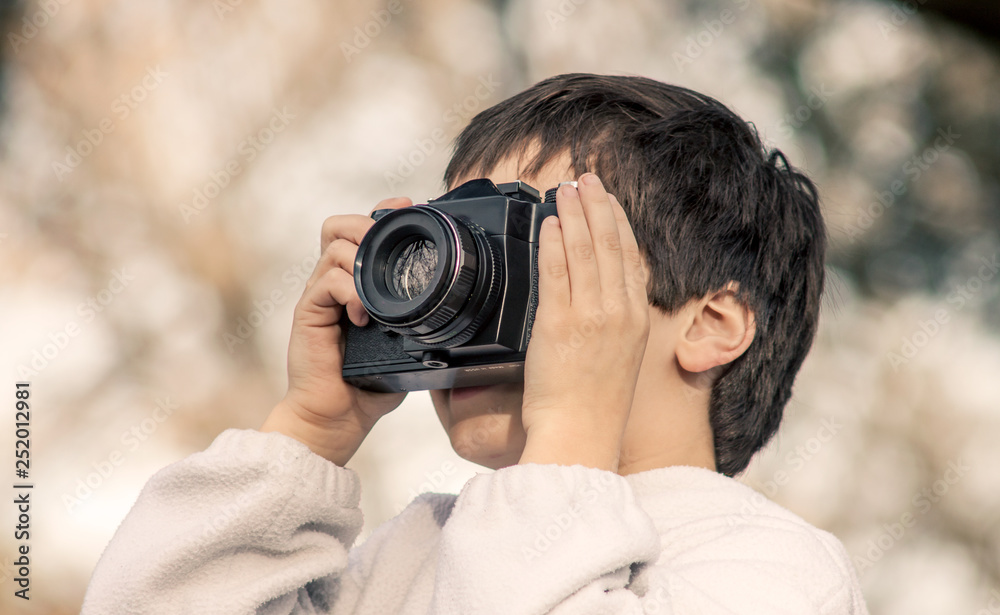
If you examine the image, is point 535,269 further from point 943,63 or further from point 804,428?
point 943,63

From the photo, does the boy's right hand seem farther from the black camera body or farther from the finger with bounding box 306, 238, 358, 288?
the black camera body

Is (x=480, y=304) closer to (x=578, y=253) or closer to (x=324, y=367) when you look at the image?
(x=578, y=253)

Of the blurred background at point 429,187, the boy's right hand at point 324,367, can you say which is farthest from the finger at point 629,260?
the blurred background at point 429,187

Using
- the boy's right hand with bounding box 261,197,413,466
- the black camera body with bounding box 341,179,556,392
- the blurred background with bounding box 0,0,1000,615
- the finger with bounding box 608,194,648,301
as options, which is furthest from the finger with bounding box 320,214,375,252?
the blurred background with bounding box 0,0,1000,615

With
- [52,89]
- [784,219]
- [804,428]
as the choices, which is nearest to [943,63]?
[804,428]

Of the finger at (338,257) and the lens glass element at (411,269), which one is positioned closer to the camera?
the lens glass element at (411,269)

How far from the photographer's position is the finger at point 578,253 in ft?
1.72

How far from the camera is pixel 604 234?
54cm

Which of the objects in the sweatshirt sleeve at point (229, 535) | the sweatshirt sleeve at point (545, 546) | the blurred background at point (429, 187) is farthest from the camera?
the blurred background at point (429, 187)

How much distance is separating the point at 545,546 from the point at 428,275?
0.64 feet

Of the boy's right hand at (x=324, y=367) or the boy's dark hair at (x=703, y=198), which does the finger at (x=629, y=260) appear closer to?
the boy's dark hair at (x=703, y=198)

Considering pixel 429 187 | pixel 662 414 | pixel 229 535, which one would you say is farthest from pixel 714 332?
pixel 429 187

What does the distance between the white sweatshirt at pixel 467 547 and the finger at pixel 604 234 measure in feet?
0.42

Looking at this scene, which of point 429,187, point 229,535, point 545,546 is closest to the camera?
point 545,546
